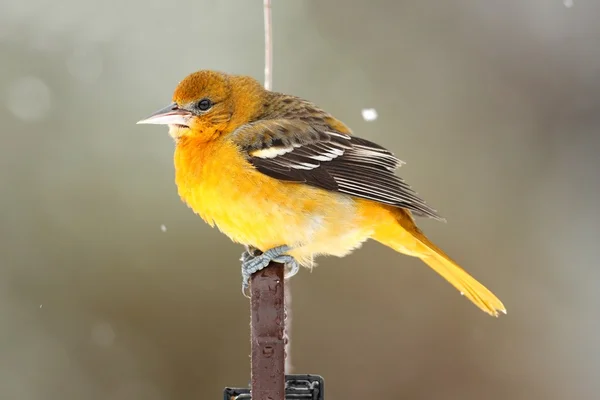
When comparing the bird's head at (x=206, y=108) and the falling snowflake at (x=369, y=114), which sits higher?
the falling snowflake at (x=369, y=114)

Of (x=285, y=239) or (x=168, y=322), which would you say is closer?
(x=285, y=239)

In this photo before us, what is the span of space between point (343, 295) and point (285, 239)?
3235 millimetres

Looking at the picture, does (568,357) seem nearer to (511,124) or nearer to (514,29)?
(511,124)

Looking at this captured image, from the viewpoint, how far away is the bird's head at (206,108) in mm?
4512

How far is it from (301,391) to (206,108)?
157cm

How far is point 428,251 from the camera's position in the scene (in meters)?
4.86

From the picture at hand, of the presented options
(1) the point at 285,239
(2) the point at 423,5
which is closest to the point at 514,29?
(2) the point at 423,5

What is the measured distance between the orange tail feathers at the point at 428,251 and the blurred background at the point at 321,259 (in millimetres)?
2456

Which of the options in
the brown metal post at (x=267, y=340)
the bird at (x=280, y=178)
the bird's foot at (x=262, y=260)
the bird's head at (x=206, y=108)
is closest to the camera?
the brown metal post at (x=267, y=340)

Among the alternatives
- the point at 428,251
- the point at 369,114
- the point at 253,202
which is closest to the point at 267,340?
the point at 253,202

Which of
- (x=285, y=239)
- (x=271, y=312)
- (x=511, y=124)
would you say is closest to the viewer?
(x=271, y=312)

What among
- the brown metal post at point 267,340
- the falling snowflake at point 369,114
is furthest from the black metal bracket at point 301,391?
the falling snowflake at point 369,114

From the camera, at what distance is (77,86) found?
24.8ft

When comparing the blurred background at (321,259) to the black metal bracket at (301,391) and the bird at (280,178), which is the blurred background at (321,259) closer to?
the bird at (280,178)
